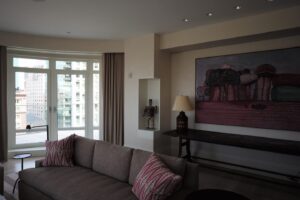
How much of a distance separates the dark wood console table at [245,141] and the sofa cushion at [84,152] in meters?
1.75

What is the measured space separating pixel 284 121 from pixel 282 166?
0.76 meters

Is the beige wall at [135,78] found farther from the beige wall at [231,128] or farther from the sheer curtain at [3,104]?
the sheer curtain at [3,104]

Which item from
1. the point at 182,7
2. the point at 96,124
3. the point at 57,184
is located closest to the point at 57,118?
the point at 96,124

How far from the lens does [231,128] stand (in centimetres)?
416

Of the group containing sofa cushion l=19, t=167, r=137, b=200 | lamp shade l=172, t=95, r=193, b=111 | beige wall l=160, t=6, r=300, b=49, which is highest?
beige wall l=160, t=6, r=300, b=49

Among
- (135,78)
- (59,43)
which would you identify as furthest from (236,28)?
(59,43)

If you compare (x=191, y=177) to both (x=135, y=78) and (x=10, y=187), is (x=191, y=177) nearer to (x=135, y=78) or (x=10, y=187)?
(x=10, y=187)

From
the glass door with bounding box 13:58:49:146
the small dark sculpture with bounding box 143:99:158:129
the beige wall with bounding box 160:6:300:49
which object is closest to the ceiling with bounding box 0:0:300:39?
the beige wall with bounding box 160:6:300:49

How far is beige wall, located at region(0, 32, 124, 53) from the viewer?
474 centimetres

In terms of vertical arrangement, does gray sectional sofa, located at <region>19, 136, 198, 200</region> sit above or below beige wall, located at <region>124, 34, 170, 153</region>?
below

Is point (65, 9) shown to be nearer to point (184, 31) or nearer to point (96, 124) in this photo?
point (184, 31)

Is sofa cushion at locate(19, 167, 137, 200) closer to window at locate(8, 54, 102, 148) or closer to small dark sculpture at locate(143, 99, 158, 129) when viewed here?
small dark sculpture at locate(143, 99, 158, 129)

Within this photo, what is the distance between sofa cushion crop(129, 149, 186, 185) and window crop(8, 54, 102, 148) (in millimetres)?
3396

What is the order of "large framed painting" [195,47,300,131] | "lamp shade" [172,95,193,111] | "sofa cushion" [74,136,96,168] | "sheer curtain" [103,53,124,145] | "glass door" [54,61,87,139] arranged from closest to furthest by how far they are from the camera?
"sofa cushion" [74,136,96,168]
"large framed painting" [195,47,300,131]
"lamp shade" [172,95,193,111]
"sheer curtain" [103,53,124,145]
"glass door" [54,61,87,139]
